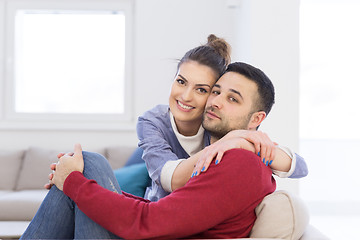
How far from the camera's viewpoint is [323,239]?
1354 millimetres

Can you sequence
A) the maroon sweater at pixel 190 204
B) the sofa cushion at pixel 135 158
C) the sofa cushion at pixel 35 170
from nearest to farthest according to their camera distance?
the maroon sweater at pixel 190 204 → the sofa cushion at pixel 135 158 → the sofa cushion at pixel 35 170

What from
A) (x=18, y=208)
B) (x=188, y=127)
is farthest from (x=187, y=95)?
(x=18, y=208)

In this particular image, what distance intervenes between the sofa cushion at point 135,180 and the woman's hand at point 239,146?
1996mm

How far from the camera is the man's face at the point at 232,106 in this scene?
5.31 ft

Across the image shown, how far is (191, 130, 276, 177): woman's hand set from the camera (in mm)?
1291

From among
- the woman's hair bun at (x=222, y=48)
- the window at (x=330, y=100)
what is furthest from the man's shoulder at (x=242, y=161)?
the window at (x=330, y=100)

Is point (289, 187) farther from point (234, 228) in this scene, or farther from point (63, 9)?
point (63, 9)

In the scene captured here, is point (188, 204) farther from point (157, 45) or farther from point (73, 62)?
point (73, 62)

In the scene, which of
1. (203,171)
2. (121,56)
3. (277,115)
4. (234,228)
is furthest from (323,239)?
(121,56)

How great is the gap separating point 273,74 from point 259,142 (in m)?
2.55

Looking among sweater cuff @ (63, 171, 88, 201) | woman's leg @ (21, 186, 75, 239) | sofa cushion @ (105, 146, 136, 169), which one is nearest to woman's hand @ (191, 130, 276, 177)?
sweater cuff @ (63, 171, 88, 201)

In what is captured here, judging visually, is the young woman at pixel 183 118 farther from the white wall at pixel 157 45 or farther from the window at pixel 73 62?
the window at pixel 73 62

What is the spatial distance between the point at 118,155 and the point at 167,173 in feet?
8.65

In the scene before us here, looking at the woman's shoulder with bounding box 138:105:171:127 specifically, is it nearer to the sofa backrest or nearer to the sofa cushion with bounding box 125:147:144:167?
the sofa cushion with bounding box 125:147:144:167
